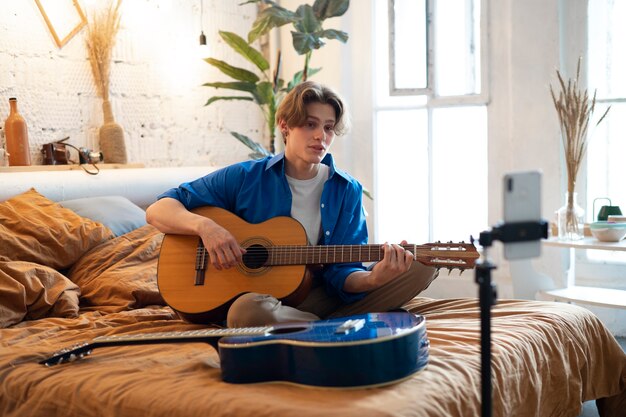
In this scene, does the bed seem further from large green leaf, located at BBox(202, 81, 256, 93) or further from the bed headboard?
large green leaf, located at BBox(202, 81, 256, 93)

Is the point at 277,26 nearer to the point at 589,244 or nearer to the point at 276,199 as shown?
the point at 276,199

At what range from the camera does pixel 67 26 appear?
11.5ft

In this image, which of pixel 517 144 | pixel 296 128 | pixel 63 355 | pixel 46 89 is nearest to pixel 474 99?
pixel 517 144

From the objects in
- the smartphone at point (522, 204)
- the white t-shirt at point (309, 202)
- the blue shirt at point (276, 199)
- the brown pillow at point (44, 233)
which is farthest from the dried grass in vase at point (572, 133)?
the smartphone at point (522, 204)

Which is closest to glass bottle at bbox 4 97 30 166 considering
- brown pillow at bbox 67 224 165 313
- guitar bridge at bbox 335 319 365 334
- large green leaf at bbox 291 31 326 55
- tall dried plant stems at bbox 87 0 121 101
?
tall dried plant stems at bbox 87 0 121 101

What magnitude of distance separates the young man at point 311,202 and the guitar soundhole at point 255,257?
35mm

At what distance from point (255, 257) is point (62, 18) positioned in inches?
70.6

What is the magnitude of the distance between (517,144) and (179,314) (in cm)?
222

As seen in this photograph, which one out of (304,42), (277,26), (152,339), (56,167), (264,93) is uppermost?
(277,26)

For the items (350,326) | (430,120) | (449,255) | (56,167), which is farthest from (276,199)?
(430,120)

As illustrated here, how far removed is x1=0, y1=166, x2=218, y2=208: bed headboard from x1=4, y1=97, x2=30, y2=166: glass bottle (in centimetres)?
18

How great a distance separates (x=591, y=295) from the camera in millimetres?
3398

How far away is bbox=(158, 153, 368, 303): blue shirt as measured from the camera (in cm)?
246

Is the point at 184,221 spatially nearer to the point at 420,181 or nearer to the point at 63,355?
the point at 63,355
